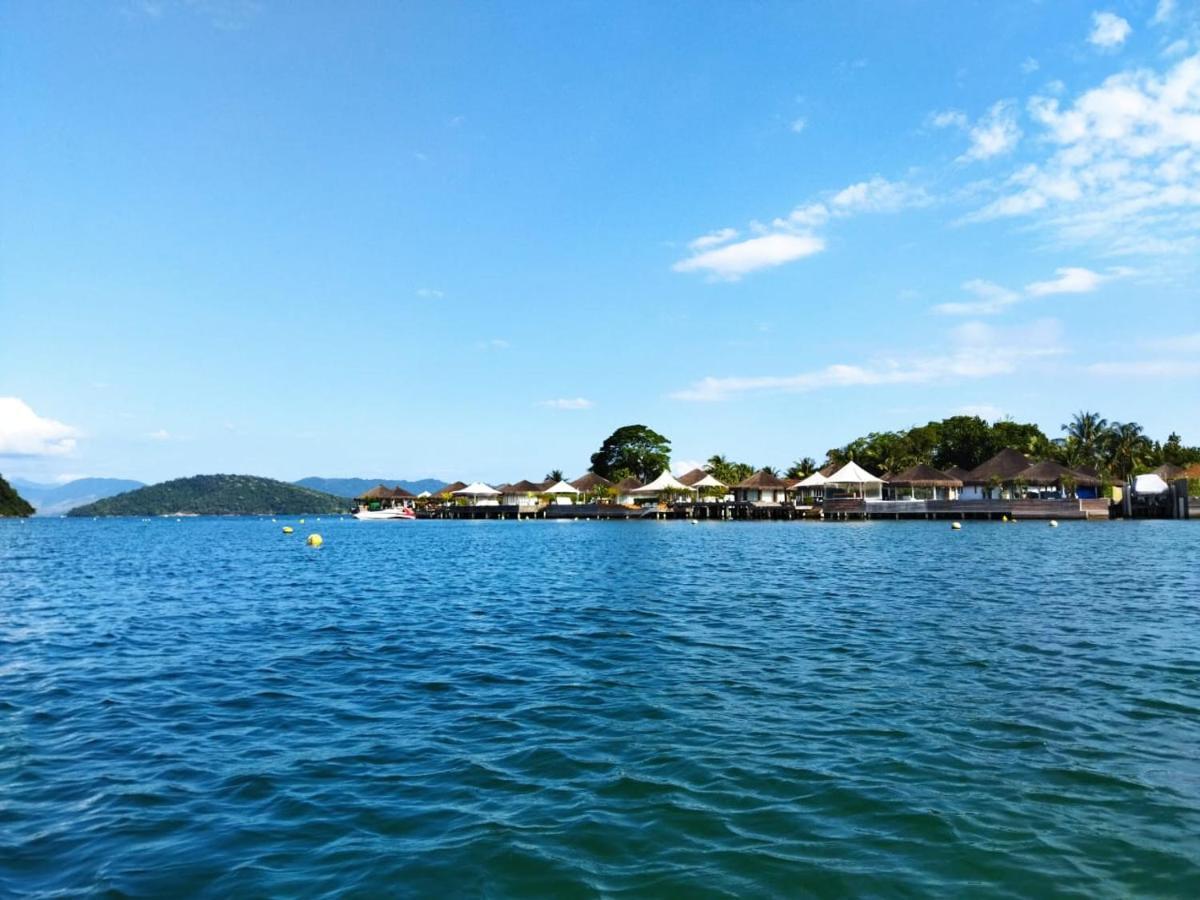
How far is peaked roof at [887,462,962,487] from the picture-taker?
7856 centimetres

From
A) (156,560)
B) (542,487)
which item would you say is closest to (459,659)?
(156,560)

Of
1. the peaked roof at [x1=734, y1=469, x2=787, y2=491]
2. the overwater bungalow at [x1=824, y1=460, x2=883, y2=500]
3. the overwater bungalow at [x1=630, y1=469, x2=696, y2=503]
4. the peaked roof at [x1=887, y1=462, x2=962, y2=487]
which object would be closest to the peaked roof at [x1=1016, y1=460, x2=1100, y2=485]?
the peaked roof at [x1=887, y1=462, x2=962, y2=487]

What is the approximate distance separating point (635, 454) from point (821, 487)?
32449mm

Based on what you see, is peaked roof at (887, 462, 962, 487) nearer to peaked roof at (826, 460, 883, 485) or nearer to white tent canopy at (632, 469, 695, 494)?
peaked roof at (826, 460, 883, 485)

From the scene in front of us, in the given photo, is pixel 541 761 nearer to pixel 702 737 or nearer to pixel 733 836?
pixel 702 737

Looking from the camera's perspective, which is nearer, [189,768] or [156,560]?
[189,768]

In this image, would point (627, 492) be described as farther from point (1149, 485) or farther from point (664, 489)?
point (1149, 485)

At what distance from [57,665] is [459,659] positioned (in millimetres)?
6512

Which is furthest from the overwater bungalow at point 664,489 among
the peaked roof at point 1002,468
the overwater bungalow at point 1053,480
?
the overwater bungalow at point 1053,480

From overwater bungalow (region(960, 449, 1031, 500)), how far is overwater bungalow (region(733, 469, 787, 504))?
20130mm

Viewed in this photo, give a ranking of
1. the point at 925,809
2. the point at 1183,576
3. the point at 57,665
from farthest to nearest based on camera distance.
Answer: the point at 1183,576
the point at 57,665
the point at 925,809

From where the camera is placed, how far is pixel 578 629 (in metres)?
15.8

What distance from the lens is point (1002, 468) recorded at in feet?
254

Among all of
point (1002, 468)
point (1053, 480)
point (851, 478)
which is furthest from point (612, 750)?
point (1002, 468)
